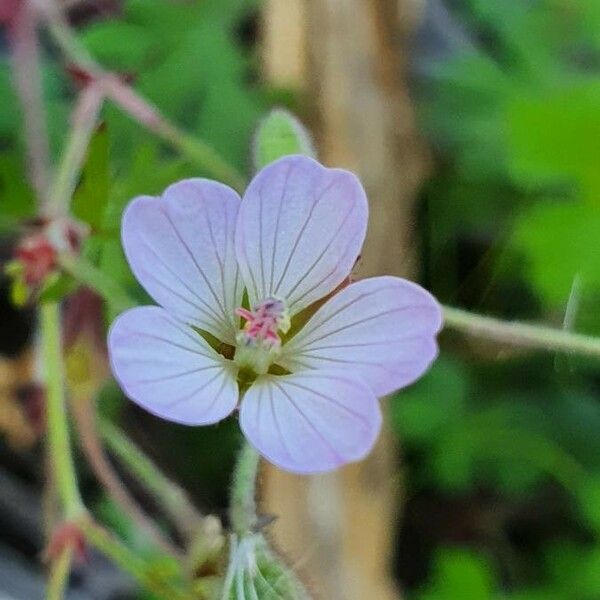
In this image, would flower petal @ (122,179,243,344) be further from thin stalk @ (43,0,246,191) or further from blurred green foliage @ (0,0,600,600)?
blurred green foliage @ (0,0,600,600)

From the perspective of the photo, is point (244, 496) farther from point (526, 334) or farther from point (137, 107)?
point (137, 107)

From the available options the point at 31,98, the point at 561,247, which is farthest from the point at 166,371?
the point at 561,247

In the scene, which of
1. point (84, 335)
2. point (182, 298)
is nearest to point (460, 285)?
point (84, 335)

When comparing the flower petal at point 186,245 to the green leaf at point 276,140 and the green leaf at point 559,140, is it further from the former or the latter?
the green leaf at point 559,140

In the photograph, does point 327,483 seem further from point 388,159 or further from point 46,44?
point 46,44

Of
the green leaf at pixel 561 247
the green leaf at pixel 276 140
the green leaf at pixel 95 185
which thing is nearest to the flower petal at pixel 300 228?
the green leaf at pixel 276 140
